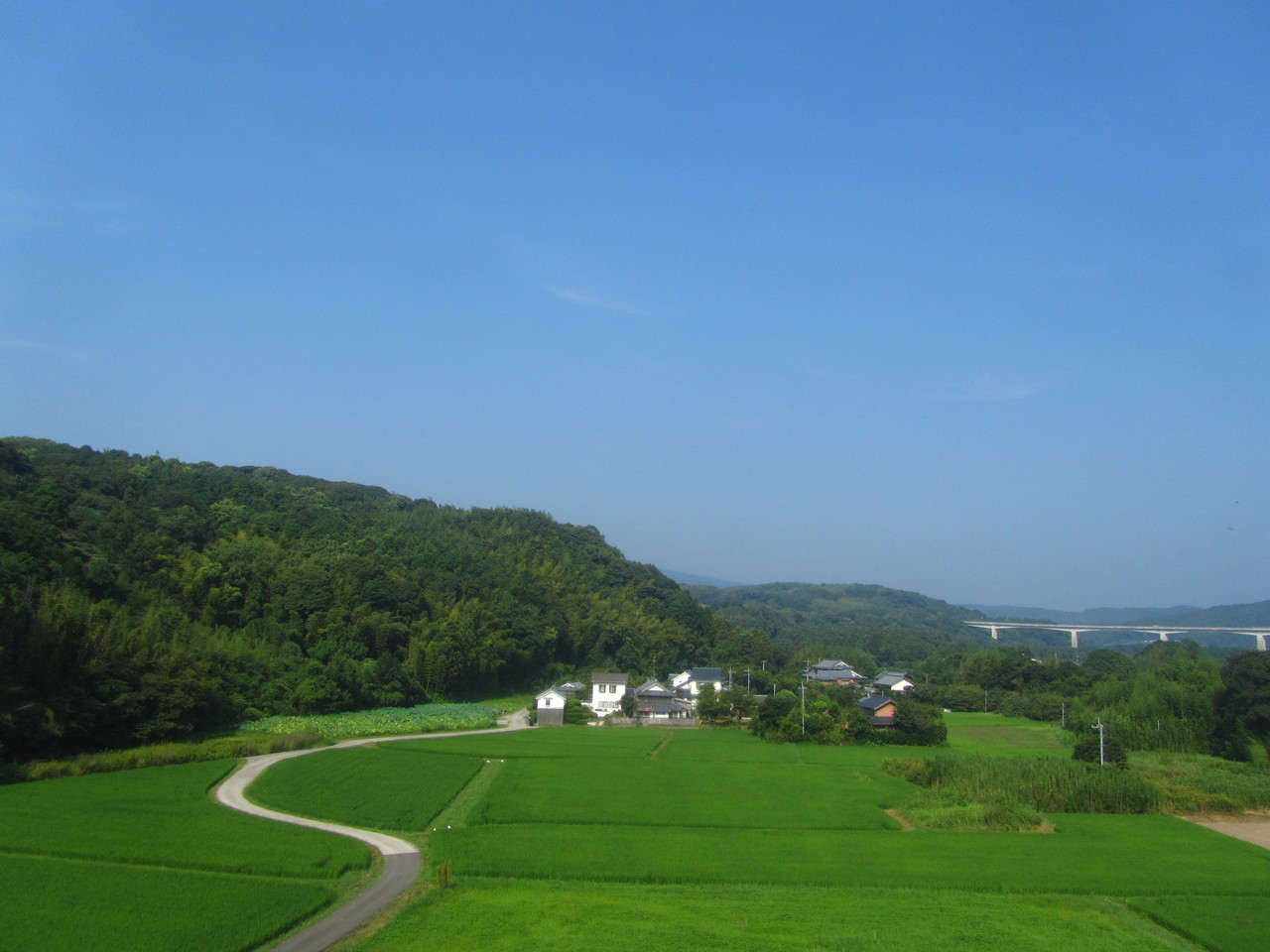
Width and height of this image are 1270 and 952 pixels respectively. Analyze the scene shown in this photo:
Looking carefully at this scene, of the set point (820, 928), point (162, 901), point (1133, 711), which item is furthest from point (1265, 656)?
point (162, 901)

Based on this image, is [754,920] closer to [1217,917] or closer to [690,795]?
[1217,917]

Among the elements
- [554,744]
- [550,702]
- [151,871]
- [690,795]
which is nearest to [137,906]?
[151,871]

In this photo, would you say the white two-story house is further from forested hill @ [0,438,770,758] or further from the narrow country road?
the narrow country road

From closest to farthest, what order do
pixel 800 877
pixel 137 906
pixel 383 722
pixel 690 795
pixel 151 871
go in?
pixel 137 906 → pixel 151 871 → pixel 800 877 → pixel 690 795 → pixel 383 722

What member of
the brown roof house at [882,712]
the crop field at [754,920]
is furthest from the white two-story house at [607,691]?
the crop field at [754,920]

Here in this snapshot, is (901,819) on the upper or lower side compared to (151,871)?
lower

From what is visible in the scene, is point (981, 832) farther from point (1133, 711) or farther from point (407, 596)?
point (407, 596)

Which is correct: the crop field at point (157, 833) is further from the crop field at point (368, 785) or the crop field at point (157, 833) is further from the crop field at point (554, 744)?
the crop field at point (554, 744)
